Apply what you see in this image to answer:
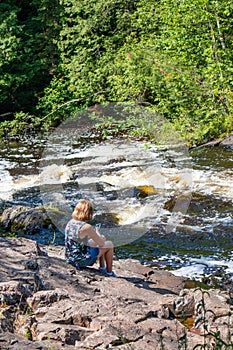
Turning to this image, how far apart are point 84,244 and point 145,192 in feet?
14.1

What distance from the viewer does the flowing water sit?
25.7 ft

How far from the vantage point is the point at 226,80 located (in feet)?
40.6

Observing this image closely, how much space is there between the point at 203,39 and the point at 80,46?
7.65 metres

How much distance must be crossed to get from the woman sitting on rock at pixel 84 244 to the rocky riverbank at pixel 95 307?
0.47 feet

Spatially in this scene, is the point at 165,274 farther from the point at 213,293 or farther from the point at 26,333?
the point at 26,333

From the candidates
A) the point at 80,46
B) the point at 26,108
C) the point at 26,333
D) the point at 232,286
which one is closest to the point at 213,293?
the point at 232,286

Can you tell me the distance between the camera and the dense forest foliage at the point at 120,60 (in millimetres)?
12930

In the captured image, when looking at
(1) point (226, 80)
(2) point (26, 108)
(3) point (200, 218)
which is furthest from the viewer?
(2) point (26, 108)

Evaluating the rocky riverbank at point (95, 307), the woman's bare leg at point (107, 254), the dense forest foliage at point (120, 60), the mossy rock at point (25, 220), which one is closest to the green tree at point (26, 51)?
the dense forest foliage at point (120, 60)

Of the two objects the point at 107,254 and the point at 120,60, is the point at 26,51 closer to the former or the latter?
the point at 120,60

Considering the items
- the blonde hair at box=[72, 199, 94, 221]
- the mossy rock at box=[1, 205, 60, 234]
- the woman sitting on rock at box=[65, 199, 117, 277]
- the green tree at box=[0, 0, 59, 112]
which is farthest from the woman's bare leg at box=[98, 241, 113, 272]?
the green tree at box=[0, 0, 59, 112]

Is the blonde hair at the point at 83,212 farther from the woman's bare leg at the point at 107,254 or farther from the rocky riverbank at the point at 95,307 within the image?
the rocky riverbank at the point at 95,307

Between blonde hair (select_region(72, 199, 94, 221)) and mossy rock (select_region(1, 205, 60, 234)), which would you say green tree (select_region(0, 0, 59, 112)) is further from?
blonde hair (select_region(72, 199, 94, 221))

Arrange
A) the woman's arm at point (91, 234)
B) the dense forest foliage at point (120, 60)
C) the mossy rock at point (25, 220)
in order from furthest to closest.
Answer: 1. the dense forest foliage at point (120, 60)
2. the mossy rock at point (25, 220)
3. the woman's arm at point (91, 234)
